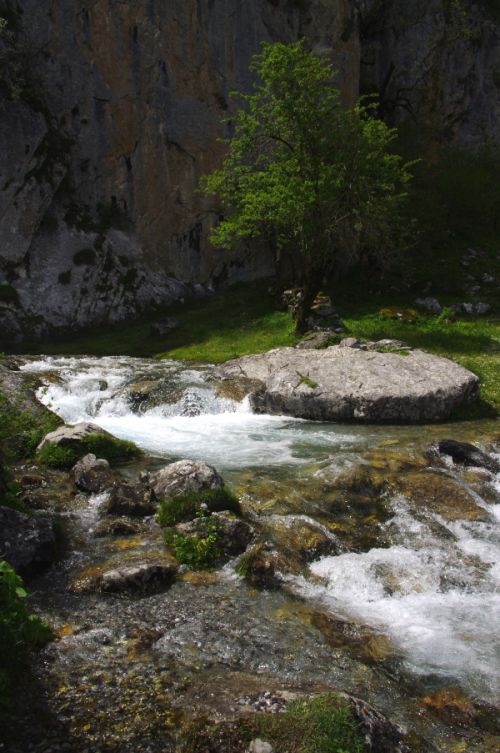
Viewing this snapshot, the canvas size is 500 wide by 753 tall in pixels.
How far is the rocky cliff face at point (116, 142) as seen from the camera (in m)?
35.5

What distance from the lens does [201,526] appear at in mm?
9688

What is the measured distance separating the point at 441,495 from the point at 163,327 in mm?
25182

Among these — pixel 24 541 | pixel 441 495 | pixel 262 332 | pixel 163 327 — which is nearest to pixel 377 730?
pixel 24 541

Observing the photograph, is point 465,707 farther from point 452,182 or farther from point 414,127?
point 414,127

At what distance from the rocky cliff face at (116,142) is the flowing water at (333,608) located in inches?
987

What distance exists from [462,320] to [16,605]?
2969 centimetres

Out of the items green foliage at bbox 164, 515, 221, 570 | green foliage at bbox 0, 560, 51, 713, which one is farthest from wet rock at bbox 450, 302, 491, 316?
green foliage at bbox 0, 560, 51, 713

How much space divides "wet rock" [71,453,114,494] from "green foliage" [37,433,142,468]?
0.81m

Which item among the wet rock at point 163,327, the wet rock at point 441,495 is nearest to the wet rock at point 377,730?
the wet rock at point 441,495

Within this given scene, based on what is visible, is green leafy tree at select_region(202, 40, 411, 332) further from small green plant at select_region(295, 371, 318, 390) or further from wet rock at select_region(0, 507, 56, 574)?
wet rock at select_region(0, 507, 56, 574)

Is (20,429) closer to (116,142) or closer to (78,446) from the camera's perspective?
(78,446)

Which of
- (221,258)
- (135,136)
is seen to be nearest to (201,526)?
(221,258)

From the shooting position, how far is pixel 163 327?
34.8 meters

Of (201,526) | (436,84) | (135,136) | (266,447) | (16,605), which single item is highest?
(436,84)
